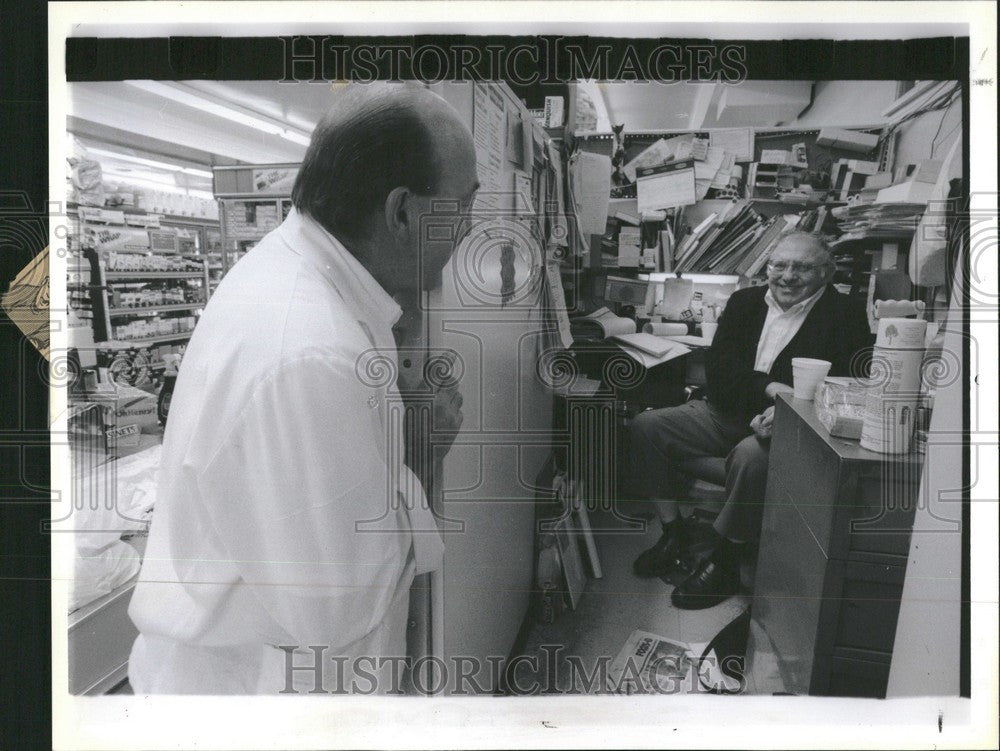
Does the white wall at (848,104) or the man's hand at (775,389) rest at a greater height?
the white wall at (848,104)

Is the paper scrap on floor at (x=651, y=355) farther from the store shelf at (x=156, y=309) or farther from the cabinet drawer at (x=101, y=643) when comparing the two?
the cabinet drawer at (x=101, y=643)

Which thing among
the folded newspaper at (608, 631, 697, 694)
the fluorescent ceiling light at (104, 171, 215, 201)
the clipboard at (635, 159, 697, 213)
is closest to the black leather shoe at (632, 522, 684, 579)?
the folded newspaper at (608, 631, 697, 694)

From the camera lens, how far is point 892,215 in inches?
65.1

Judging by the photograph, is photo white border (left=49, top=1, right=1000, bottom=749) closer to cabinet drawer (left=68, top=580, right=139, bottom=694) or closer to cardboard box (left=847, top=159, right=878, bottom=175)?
cabinet drawer (left=68, top=580, right=139, bottom=694)

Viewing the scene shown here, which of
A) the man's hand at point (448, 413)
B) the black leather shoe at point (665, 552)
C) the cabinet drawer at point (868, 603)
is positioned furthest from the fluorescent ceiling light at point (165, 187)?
the cabinet drawer at point (868, 603)

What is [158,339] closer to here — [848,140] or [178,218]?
[178,218]

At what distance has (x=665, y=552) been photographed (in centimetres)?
176

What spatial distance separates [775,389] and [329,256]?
1019 mm

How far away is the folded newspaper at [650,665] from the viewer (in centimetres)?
181

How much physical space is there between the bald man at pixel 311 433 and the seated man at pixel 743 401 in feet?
1.64

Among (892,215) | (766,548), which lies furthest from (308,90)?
(766,548)

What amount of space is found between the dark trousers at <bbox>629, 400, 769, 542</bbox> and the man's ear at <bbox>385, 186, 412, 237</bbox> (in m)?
0.67

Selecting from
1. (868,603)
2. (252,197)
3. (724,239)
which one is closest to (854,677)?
(868,603)

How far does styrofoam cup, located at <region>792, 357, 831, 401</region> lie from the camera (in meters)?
1.71
